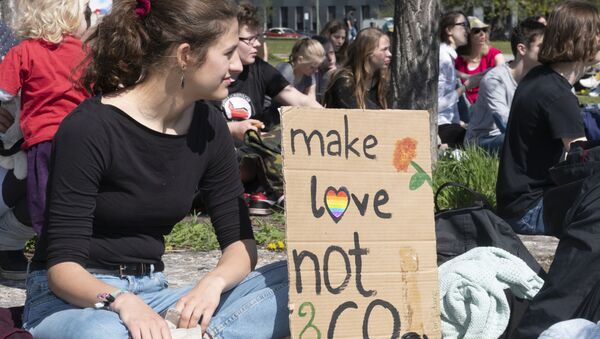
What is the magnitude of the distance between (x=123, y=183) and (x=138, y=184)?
0.04 meters

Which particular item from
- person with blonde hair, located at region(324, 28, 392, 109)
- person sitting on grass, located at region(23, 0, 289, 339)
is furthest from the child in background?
person with blonde hair, located at region(324, 28, 392, 109)

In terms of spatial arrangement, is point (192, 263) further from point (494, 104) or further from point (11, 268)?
point (494, 104)

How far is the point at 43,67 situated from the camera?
4.36 m

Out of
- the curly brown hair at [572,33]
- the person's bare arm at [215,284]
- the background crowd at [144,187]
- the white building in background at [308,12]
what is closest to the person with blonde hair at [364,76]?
the curly brown hair at [572,33]

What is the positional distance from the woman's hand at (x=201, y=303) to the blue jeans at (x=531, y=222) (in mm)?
2426

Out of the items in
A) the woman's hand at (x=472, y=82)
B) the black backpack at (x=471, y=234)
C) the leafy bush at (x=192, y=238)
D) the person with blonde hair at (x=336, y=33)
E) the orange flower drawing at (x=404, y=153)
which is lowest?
the person with blonde hair at (x=336, y=33)

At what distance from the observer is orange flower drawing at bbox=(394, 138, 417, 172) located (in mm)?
3350

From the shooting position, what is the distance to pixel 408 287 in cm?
329

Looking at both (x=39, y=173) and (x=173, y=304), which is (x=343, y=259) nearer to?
(x=173, y=304)

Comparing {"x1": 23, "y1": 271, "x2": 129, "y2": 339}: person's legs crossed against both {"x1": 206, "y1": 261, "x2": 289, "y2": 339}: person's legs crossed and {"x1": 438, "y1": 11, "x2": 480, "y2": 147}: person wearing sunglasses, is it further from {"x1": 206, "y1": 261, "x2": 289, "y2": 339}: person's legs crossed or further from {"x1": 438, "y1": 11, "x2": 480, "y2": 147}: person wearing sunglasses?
{"x1": 438, "y1": 11, "x2": 480, "y2": 147}: person wearing sunglasses

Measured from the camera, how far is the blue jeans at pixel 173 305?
9.23 feet

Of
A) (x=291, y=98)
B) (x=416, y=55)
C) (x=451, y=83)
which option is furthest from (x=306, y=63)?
(x=291, y=98)

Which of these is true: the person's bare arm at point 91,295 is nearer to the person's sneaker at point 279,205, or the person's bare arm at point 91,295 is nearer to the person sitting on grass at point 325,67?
the person's sneaker at point 279,205

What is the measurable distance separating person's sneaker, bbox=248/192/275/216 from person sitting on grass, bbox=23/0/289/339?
10.6 feet
